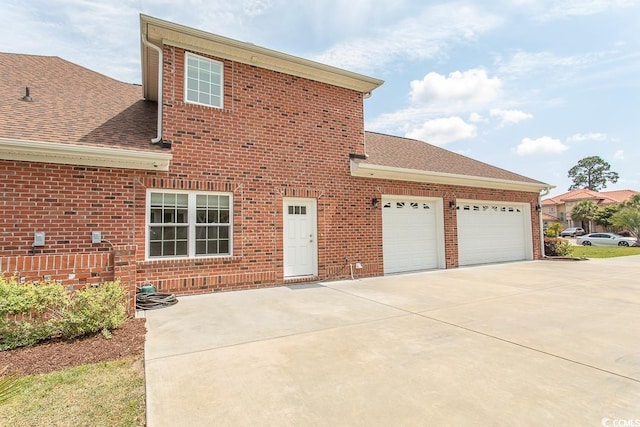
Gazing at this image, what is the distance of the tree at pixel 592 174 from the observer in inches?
2768

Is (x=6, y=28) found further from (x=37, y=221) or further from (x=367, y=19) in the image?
(x=367, y=19)

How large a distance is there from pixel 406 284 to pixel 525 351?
4.74 meters

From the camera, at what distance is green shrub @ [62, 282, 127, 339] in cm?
459

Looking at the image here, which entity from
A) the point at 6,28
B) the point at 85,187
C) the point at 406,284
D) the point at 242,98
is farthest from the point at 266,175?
the point at 6,28

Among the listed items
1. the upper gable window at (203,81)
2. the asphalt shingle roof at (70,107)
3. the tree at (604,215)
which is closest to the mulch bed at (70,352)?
the asphalt shingle roof at (70,107)

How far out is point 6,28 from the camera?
30.8 feet

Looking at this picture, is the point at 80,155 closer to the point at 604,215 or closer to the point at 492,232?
the point at 492,232

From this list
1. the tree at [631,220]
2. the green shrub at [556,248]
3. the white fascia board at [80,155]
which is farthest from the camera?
the tree at [631,220]

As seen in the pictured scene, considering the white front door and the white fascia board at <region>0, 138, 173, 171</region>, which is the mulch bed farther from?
the white front door

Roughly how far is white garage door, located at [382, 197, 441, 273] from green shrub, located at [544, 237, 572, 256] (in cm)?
801

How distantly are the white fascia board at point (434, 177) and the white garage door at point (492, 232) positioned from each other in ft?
2.60

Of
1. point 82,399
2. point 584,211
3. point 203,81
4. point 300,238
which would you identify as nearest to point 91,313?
point 82,399

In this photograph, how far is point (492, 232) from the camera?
1358cm

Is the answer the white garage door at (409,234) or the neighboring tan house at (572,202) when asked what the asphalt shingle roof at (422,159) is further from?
the neighboring tan house at (572,202)
